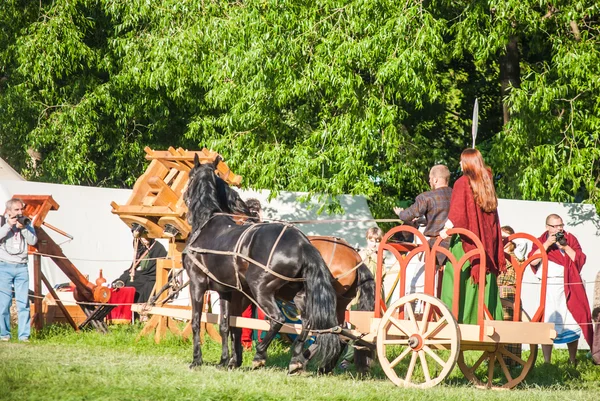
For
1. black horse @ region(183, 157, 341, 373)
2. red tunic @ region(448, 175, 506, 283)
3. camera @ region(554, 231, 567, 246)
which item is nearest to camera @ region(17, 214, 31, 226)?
black horse @ region(183, 157, 341, 373)

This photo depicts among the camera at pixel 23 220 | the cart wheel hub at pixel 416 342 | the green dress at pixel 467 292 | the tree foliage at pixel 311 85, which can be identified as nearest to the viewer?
the cart wheel hub at pixel 416 342

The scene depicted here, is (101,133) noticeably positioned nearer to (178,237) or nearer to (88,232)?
(88,232)

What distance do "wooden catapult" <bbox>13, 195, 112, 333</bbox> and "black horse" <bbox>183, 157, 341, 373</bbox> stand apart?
10.1ft

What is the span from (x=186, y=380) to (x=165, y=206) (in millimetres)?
3989

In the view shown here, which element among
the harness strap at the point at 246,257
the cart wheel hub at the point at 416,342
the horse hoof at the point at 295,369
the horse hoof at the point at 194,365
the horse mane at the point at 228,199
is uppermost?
the horse mane at the point at 228,199

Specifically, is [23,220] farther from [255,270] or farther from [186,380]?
[186,380]

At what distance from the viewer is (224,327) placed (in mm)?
9609

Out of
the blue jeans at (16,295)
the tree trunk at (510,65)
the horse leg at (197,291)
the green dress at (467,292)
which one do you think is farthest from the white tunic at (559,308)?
the blue jeans at (16,295)

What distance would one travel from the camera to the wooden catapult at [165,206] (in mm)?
11641

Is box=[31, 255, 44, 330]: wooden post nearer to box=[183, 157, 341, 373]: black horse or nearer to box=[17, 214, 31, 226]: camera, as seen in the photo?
box=[17, 214, 31, 226]: camera

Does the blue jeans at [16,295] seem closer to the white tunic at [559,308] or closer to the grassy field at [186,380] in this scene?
the grassy field at [186,380]

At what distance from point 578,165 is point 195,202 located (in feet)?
19.2

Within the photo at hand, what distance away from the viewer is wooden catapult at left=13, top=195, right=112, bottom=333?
1236 centimetres

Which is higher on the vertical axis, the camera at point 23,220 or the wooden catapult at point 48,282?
the camera at point 23,220
